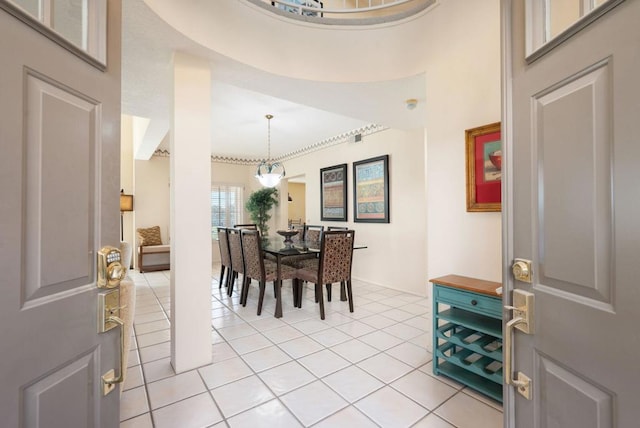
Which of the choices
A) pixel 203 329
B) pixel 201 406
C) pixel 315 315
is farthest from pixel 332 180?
pixel 201 406

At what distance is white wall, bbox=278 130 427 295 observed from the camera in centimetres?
418

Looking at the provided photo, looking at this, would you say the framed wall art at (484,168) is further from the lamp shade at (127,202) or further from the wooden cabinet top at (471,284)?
the lamp shade at (127,202)

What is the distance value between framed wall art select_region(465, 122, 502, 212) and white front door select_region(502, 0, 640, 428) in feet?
4.04

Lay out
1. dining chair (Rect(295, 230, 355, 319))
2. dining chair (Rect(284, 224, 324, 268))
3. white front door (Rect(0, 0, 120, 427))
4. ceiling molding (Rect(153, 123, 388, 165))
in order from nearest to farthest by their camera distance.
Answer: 1. white front door (Rect(0, 0, 120, 427))
2. dining chair (Rect(295, 230, 355, 319))
3. dining chair (Rect(284, 224, 324, 268))
4. ceiling molding (Rect(153, 123, 388, 165))

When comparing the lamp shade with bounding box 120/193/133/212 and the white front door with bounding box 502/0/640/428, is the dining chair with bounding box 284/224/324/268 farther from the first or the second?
the lamp shade with bounding box 120/193/133/212

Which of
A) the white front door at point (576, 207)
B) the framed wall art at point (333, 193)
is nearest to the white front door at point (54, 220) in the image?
the white front door at point (576, 207)

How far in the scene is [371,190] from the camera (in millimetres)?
4875

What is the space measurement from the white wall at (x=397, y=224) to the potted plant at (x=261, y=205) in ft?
7.81

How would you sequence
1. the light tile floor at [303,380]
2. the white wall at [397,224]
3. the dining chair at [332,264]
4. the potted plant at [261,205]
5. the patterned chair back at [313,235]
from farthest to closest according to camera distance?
the potted plant at [261,205] < the patterned chair back at [313,235] < the white wall at [397,224] < the dining chair at [332,264] < the light tile floor at [303,380]

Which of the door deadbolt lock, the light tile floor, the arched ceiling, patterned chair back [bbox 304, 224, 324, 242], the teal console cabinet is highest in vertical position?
the arched ceiling

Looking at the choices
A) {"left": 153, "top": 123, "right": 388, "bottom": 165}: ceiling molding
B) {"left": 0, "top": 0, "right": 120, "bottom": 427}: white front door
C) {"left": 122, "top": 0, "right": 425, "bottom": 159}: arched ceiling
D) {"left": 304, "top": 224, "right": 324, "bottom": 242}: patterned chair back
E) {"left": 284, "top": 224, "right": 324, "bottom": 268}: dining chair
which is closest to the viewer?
{"left": 0, "top": 0, "right": 120, "bottom": 427}: white front door

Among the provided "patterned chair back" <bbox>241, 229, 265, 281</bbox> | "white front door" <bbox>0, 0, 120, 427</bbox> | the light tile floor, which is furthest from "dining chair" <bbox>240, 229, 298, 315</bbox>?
"white front door" <bbox>0, 0, 120, 427</bbox>

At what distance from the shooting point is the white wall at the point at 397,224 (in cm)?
418

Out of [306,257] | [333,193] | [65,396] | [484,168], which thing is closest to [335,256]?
[306,257]
